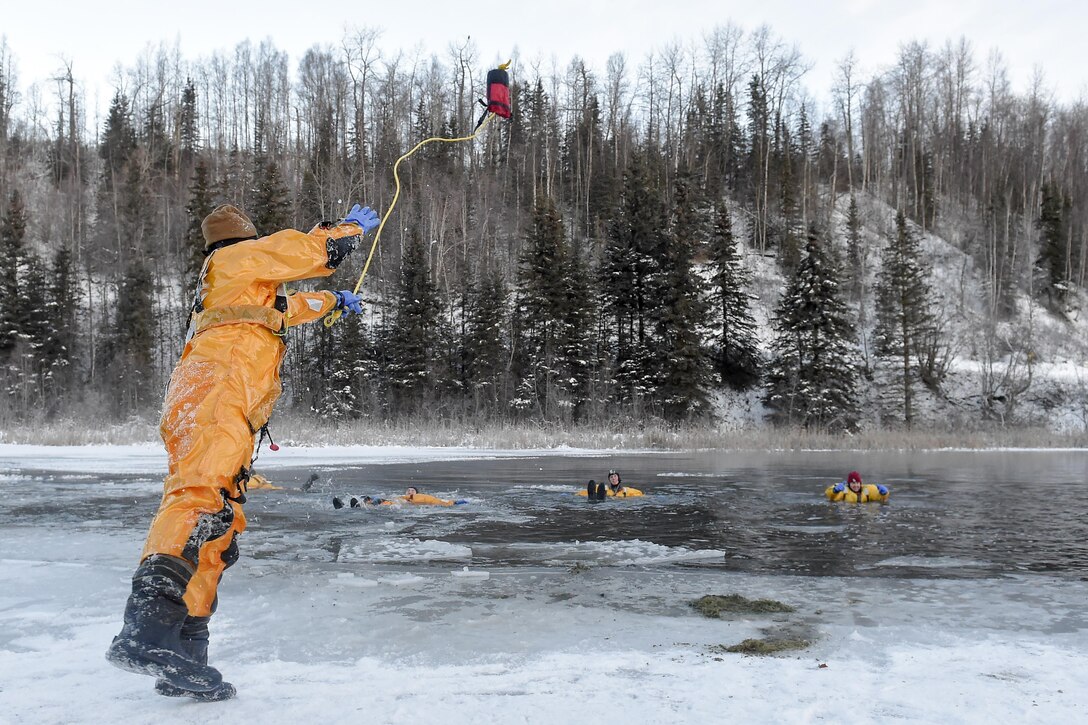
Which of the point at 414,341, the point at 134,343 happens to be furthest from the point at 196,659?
the point at 134,343

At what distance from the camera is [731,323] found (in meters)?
40.5

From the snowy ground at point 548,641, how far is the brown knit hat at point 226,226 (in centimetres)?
179

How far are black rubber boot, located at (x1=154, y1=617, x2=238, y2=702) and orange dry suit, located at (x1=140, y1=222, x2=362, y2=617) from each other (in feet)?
0.23

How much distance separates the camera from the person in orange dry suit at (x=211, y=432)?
2.82 meters

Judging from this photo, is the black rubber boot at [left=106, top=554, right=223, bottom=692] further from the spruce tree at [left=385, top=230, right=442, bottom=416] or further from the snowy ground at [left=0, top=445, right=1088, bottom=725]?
the spruce tree at [left=385, top=230, right=442, bottom=416]

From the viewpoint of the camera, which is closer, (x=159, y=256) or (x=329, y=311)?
(x=329, y=311)

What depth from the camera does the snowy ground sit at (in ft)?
8.87

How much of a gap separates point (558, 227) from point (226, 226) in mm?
38186

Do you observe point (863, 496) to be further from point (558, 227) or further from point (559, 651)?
point (558, 227)

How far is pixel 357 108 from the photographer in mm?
52156

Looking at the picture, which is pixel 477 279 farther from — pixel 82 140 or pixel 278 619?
pixel 278 619

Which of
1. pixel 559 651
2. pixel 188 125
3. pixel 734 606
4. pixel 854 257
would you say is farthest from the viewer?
pixel 188 125

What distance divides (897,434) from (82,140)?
5739 centimetres

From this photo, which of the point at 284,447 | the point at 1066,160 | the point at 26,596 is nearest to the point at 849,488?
the point at 26,596
